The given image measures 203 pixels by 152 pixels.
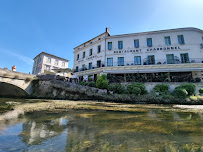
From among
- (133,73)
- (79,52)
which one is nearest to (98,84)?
(133,73)

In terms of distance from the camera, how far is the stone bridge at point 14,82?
1100cm

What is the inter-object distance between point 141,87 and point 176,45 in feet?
36.2

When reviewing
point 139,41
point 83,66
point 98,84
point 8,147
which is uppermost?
point 139,41

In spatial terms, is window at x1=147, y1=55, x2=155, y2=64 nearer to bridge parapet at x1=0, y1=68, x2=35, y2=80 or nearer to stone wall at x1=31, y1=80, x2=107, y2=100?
stone wall at x1=31, y1=80, x2=107, y2=100

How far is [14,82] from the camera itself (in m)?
11.8

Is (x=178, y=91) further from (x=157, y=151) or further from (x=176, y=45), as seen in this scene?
(x=157, y=151)

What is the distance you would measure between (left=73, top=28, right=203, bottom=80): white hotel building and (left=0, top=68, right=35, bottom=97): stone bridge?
32.7 feet

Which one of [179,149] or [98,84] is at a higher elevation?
[98,84]

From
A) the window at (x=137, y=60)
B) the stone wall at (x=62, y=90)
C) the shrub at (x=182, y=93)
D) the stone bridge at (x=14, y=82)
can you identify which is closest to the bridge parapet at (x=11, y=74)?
the stone bridge at (x=14, y=82)

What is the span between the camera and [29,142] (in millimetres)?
1979

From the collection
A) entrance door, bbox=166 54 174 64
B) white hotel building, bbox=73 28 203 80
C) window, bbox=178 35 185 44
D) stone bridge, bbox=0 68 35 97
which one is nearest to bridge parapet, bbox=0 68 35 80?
stone bridge, bbox=0 68 35 97

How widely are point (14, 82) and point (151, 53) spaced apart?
811 inches

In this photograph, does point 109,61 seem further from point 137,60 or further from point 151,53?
point 151,53

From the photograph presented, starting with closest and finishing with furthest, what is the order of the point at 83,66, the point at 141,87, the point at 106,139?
the point at 106,139
the point at 141,87
the point at 83,66
